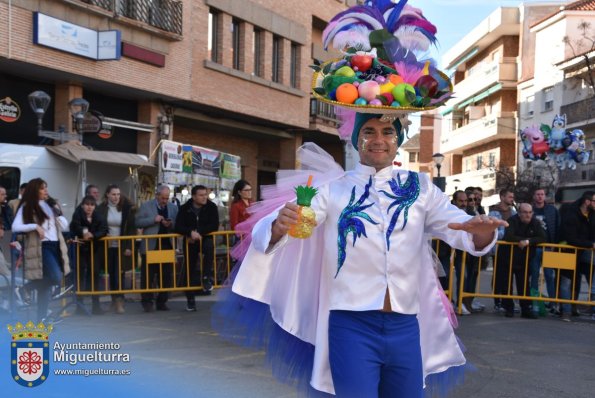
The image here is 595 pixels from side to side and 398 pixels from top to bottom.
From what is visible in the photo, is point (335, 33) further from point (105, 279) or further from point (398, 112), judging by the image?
point (105, 279)

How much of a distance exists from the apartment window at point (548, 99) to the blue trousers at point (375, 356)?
46.2m

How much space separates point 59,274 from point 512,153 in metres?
46.8

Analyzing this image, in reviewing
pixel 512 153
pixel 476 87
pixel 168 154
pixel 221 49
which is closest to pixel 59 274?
pixel 168 154

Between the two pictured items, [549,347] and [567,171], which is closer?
[549,347]

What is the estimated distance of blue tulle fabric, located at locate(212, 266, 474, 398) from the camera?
4070 millimetres

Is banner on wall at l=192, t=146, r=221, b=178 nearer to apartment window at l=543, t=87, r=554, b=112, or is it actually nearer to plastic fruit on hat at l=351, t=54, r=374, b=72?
plastic fruit on hat at l=351, t=54, r=374, b=72

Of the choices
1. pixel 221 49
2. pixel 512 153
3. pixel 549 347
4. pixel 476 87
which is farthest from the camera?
pixel 476 87

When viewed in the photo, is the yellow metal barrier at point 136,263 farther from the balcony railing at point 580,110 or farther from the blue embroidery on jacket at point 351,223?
the balcony railing at point 580,110

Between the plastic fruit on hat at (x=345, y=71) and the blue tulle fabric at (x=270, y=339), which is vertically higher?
the plastic fruit on hat at (x=345, y=71)

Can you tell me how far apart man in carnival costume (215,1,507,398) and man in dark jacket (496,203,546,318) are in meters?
7.75

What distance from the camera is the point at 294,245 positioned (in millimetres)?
4039

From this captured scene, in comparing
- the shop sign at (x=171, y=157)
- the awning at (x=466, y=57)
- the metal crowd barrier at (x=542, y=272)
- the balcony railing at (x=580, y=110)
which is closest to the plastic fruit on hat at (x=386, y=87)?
the metal crowd barrier at (x=542, y=272)

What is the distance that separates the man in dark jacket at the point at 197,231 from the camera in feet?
37.7

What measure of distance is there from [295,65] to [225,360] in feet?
75.2
